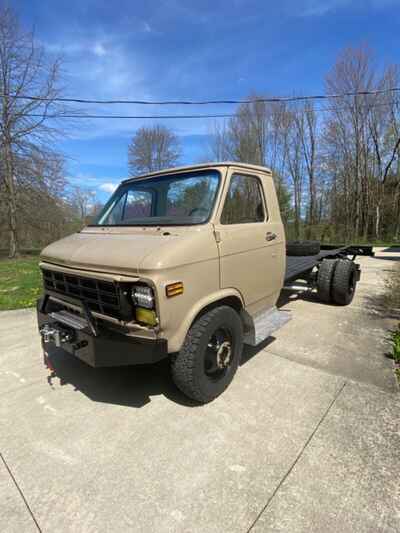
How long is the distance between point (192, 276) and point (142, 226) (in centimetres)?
93

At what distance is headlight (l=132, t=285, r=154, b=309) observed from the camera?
2.07m

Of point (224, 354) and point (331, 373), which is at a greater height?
point (224, 354)

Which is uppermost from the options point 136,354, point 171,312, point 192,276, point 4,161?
point 4,161

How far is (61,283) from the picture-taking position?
2.79 m

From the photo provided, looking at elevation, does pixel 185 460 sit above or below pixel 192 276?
below

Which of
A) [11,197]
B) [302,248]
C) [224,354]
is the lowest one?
[224,354]

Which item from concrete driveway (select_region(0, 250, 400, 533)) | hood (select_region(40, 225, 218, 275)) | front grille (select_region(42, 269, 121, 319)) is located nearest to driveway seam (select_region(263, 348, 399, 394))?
concrete driveway (select_region(0, 250, 400, 533))

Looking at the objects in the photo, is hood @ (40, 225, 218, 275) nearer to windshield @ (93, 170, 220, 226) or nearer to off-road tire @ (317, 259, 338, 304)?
windshield @ (93, 170, 220, 226)

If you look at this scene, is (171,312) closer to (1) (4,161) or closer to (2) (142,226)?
(2) (142,226)

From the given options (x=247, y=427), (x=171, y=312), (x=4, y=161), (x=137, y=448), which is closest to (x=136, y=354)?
(x=171, y=312)

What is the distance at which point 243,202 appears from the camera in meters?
3.11

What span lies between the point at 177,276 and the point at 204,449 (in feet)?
4.32

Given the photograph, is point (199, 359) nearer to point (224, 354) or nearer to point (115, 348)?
point (224, 354)

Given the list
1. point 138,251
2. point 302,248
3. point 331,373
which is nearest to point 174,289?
point 138,251
